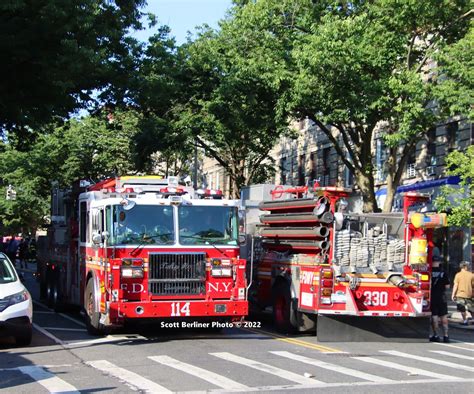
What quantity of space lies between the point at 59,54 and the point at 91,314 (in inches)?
258

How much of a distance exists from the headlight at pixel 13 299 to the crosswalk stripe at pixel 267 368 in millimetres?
3263

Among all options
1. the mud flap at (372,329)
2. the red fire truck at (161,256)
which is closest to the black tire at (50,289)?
the red fire truck at (161,256)

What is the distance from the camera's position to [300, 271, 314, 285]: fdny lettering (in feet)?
45.6

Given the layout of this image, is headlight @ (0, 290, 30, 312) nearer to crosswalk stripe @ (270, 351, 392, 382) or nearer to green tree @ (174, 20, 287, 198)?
crosswalk stripe @ (270, 351, 392, 382)

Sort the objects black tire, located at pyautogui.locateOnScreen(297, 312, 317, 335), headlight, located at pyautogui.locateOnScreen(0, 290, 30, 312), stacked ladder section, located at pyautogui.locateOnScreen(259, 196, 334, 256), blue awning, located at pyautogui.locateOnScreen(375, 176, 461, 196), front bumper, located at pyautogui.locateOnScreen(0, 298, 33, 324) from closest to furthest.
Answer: front bumper, located at pyautogui.locateOnScreen(0, 298, 33, 324) < headlight, located at pyautogui.locateOnScreen(0, 290, 30, 312) < stacked ladder section, located at pyautogui.locateOnScreen(259, 196, 334, 256) < black tire, located at pyautogui.locateOnScreen(297, 312, 317, 335) < blue awning, located at pyautogui.locateOnScreen(375, 176, 461, 196)

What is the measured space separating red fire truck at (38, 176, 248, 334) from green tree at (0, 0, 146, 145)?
4173 mm

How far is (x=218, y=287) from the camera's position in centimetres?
1321

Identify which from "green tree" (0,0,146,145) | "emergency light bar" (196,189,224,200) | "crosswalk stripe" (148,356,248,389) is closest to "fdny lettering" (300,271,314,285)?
"emergency light bar" (196,189,224,200)

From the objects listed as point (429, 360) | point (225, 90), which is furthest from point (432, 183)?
point (429, 360)

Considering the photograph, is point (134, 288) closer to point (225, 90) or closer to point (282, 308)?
point (282, 308)

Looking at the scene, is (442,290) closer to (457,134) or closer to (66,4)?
(66,4)

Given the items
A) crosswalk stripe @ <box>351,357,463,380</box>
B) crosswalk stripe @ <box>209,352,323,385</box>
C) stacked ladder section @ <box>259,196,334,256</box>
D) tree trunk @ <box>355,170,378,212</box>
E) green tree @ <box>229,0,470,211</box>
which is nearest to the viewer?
crosswalk stripe @ <box>209,352,323,385</box>

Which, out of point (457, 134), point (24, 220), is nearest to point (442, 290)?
point (457, 134)

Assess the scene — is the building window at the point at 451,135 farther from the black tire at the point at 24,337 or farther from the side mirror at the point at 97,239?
the black tire at the point at 24,337
